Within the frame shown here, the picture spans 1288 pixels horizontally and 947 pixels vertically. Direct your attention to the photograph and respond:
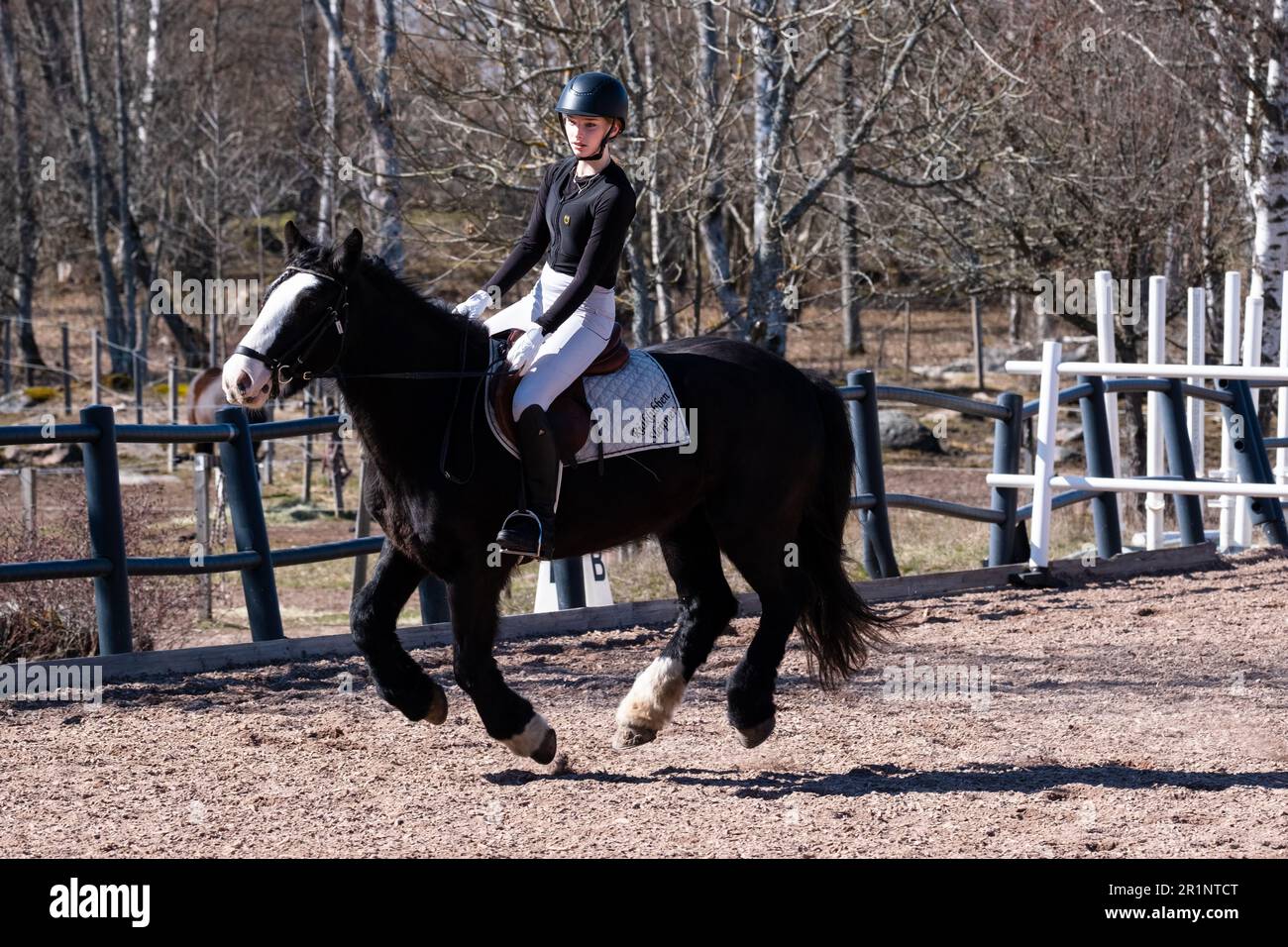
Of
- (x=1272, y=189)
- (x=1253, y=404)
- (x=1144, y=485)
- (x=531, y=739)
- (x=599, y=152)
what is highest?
(x=1272, y=189)

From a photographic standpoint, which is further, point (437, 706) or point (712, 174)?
point (712, 174)

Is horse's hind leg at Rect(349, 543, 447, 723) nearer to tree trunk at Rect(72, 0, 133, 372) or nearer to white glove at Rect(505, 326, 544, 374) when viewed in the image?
white glove at Rect(505, 326, 544, 374)

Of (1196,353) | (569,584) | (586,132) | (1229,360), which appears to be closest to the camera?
(586,132)

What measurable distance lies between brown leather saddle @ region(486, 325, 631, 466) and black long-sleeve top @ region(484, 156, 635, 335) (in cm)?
24

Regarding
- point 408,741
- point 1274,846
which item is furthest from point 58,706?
point 1274,846

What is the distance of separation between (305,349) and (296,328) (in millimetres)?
87

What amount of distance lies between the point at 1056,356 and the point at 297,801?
6.72 metres

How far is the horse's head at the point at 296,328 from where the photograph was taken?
5.02 m

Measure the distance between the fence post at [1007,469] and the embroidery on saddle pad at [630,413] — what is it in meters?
5.30

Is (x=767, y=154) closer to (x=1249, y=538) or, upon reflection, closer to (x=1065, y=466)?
(x=1249, y=538)

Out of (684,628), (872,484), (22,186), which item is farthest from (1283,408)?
(22,186)

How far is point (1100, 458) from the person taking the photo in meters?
11.2

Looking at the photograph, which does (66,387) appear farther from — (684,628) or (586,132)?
(586,132)

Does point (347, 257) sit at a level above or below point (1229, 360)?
→ above
